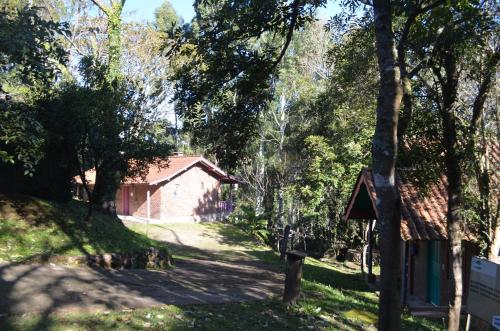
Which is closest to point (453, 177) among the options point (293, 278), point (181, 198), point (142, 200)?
point (293, 278)

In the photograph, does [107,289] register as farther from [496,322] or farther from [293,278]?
[496,322]

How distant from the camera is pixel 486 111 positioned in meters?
12.3

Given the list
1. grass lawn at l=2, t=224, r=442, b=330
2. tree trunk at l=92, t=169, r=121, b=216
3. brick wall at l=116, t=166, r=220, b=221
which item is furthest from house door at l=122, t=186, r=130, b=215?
grass lawn at l=2, t=224, r=442, b=330

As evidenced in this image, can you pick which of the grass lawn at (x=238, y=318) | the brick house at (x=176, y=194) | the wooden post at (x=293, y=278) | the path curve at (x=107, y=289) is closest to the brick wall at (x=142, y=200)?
the brick house at (x=176, y=194)

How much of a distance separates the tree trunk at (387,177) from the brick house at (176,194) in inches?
1270

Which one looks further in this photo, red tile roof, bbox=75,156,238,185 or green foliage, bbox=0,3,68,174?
red tile roof, bbox=75,156,238,185

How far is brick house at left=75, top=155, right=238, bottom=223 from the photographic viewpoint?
38500 millimetres

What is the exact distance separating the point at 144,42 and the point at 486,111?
2692cm

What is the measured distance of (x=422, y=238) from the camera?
1395cm

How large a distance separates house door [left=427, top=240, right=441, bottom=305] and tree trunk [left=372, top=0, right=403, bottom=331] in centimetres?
1148

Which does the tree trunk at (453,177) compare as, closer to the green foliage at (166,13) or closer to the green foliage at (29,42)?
the green foliage at (29,42)

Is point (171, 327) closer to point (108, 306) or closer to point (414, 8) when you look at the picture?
point (108, 306)

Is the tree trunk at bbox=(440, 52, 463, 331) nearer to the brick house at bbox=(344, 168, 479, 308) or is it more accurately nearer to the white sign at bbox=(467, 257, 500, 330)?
the brick house at bbox=(344, 168, 479, 308)

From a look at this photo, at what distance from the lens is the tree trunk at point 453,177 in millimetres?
10000
